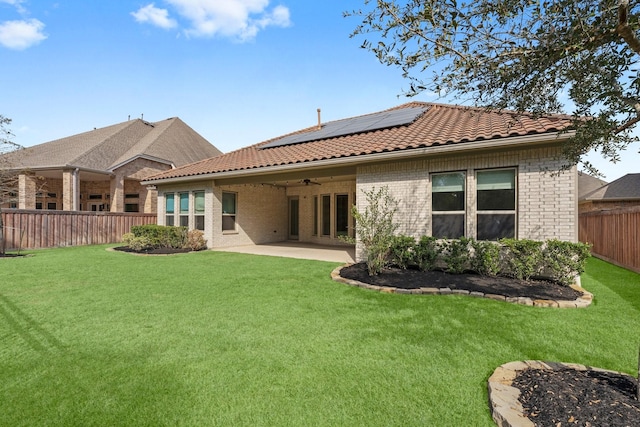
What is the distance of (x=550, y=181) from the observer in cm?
687

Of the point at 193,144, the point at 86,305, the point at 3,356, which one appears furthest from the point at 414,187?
the point at 193,144

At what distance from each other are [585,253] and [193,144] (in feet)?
91.8

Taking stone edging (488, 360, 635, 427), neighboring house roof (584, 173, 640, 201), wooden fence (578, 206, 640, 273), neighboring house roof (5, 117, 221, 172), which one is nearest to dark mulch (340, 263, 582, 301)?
stone edging (488, 360, 635, 427)

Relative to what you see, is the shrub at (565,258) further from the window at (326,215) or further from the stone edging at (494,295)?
the window at (326,215)

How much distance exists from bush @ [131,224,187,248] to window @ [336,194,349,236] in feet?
23.1

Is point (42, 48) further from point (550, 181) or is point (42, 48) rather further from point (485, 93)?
point (550, 181)

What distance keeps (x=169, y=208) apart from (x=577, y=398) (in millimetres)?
15858

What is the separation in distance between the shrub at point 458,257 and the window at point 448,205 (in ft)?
2.39

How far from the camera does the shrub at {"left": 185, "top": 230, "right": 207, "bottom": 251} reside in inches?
504

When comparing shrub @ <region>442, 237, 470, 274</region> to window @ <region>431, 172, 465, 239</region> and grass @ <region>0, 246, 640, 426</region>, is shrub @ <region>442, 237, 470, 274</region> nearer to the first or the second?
window @ <region>431, 172, 465, 239</region>

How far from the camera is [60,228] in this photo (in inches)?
563

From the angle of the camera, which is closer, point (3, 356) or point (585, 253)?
point (3, 356)

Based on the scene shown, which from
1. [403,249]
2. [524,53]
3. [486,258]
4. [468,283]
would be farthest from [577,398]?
[403,249]

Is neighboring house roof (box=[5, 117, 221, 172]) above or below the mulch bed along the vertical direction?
Result: above
